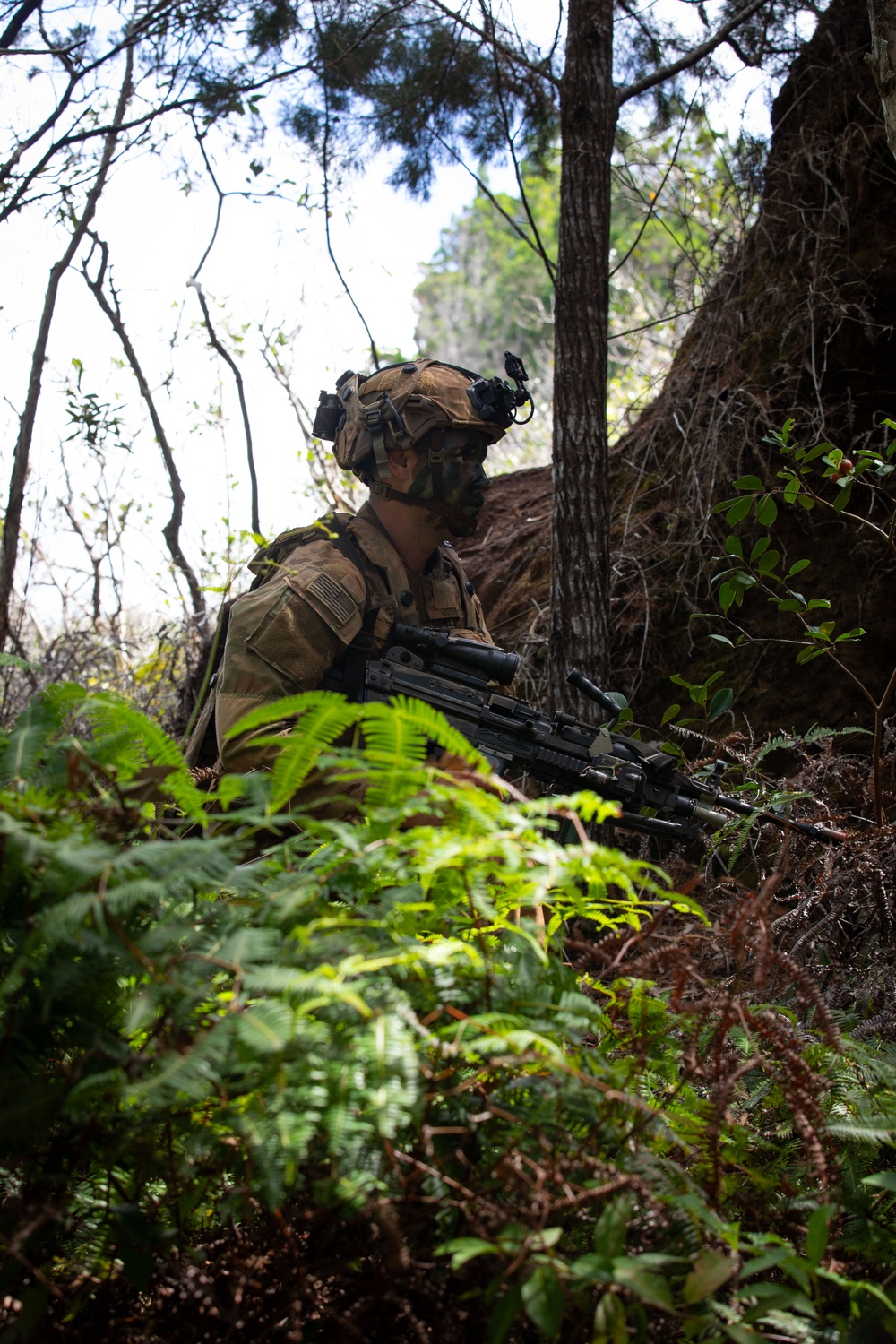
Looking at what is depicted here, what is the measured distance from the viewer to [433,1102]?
121 centimetres

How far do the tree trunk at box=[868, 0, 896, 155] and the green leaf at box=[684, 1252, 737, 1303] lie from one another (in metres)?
2.84

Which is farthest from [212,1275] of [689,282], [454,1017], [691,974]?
[689,282]

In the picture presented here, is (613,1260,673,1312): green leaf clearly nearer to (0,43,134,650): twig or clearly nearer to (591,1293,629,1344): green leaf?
(591,1293,629,1344): green leaf

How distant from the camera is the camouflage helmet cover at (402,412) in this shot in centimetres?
355

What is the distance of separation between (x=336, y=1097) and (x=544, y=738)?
2.14 m

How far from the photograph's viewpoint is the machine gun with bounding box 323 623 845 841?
9.94 feet

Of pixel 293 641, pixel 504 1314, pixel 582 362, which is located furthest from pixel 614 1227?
pixel 582 362

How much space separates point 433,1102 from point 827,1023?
2.32ft

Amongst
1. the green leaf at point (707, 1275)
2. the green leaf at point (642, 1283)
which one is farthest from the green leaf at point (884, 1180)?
the green leaf at point (642, 1283)

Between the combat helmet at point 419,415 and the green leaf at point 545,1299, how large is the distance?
2.85m

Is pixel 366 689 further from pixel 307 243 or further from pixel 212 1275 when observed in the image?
pixel 307 243

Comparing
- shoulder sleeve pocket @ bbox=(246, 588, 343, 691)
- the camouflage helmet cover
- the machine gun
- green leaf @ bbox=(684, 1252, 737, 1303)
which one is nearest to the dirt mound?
the machine gun

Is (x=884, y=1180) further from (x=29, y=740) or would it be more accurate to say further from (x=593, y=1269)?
(x=29, y=740)

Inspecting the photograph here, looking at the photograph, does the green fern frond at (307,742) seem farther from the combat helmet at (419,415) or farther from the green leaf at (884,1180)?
the combat helmet at (419,415)
